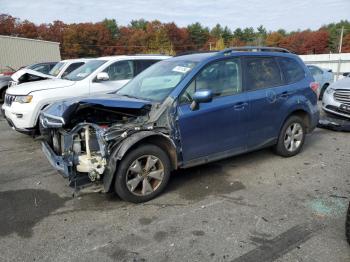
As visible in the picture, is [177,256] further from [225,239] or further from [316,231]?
[316,231]

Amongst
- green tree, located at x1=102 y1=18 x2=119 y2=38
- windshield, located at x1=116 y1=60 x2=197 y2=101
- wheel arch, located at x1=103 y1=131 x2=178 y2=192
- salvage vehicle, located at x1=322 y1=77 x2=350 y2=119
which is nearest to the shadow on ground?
wheel arch, located at x1=103 y1=131 x2=178 y2=192

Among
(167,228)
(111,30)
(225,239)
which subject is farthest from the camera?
(111,30)

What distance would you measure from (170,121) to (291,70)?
275cm

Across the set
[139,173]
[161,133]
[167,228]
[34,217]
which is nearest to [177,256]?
[167,228]

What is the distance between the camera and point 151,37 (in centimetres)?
7662

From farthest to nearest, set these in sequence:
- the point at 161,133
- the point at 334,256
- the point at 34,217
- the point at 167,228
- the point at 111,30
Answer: the point at 111,30 → the point at 161,133 → the point at 34,217 → the point at 167,228 → the point at 334,256

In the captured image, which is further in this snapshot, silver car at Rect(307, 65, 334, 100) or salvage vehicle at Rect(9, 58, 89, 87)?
silver car at Rect(307, 65, 334, 100)

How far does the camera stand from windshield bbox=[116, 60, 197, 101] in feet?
14.9

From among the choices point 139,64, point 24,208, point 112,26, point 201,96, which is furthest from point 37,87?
point 112,26

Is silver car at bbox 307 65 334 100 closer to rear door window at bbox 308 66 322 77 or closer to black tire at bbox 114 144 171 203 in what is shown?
rear door window at bbox 308 66 322 77

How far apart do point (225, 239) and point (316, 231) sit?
3.20 ft

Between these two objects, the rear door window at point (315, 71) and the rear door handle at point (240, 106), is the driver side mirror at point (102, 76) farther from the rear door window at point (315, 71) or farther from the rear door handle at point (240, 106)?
the rear door window at point (315, 71)

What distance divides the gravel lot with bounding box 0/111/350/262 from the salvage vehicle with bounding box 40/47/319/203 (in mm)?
389

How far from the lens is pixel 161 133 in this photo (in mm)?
4164
